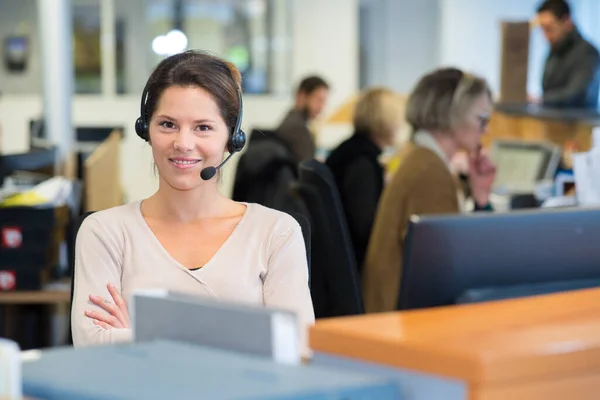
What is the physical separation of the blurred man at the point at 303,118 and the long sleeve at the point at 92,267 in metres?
4.16

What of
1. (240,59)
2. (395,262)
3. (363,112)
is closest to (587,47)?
(363,112)

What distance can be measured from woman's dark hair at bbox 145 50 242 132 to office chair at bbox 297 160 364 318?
2.56 feet

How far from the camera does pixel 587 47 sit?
240 inches

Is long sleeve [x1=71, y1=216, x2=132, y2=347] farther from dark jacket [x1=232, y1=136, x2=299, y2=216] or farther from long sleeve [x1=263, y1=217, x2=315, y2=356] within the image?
dark jacket [x1=232, y1=136, x2=299, y2=216]

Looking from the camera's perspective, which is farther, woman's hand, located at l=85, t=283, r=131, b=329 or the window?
the window

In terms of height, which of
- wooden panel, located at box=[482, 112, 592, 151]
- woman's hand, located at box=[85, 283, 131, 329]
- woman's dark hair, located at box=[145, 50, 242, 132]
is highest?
woman's dark hair, located at box=[145, 50, 242, 132]

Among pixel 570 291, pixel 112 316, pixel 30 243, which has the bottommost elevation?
pixel 30 243

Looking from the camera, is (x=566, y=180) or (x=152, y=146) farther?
(x=566, y=180)

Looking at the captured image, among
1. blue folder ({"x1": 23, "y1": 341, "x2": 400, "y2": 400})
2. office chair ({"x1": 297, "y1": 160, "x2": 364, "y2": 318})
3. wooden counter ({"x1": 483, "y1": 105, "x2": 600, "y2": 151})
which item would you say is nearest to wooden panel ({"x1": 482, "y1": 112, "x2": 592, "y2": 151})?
wooden counter ({"x1": 483, "y1": 105, "x2": 600, "y2": 151})

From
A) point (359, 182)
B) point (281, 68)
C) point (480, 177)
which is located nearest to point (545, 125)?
point (359, 182)

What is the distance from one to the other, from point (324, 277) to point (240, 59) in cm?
742

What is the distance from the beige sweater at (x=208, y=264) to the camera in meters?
1.83

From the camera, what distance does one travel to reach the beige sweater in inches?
72.0

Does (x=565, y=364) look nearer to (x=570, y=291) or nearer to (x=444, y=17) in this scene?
(x=570, y=291)
